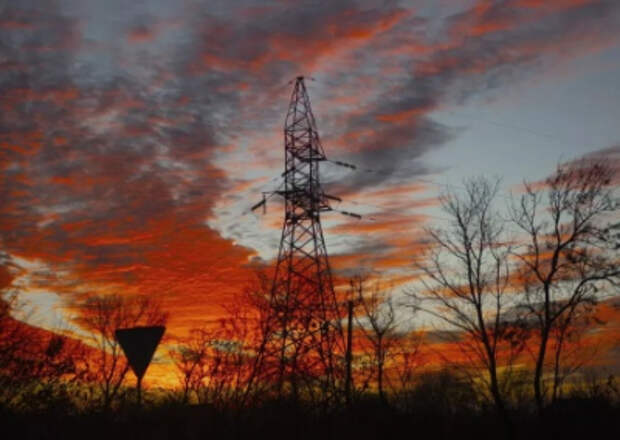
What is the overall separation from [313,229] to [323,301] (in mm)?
3416

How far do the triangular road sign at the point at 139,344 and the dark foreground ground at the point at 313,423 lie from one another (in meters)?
7.44

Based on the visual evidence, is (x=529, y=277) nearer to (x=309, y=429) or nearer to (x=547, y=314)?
(x=547, y=314)

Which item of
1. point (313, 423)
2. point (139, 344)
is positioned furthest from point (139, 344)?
point (313, 423)

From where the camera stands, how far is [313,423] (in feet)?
95.2

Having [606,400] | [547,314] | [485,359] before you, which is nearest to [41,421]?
[485,359]

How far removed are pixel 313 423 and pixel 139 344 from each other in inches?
651

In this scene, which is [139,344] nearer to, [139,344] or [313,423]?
[139,344]

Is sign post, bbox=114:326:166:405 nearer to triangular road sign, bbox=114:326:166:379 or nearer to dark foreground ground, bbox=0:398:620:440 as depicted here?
triangular road sign, bbox=114:326:166:379

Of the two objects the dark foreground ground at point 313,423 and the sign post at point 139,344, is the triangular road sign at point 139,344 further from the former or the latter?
the dark foreground ground at point 313,423

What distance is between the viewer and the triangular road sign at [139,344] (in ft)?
47.1

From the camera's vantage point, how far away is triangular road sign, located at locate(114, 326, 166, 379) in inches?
566

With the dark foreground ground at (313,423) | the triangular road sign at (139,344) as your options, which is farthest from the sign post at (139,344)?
the dark foreground ground at (313,423)

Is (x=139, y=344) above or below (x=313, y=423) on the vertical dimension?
above

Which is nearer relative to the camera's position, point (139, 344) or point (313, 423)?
point (139, 344)
